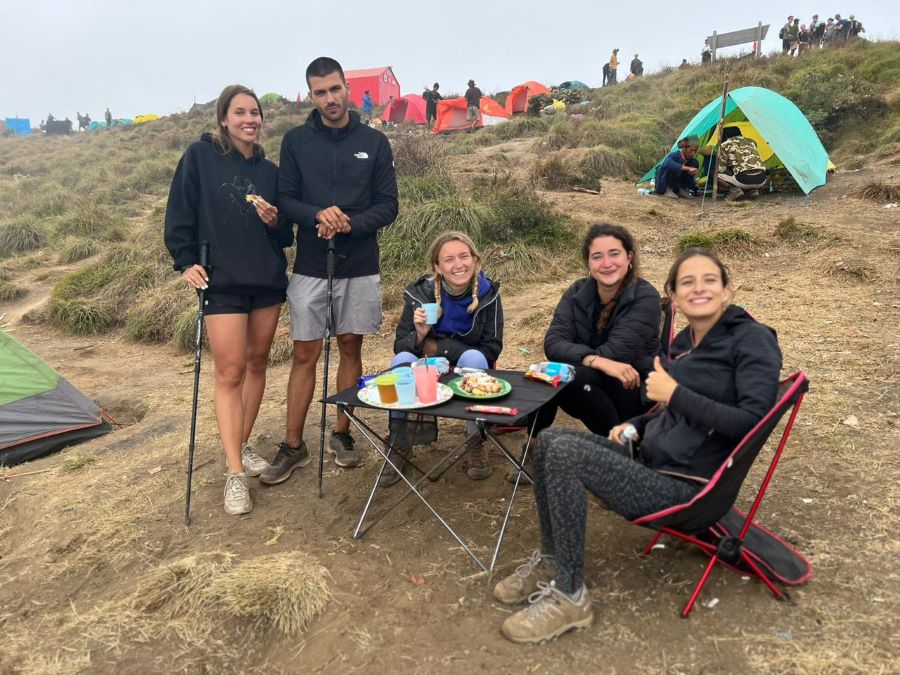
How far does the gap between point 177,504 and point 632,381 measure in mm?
2803

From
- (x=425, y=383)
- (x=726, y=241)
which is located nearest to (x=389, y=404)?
(x=425, y=383)

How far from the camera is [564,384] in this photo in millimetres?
3195

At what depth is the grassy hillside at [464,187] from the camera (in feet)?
28.6

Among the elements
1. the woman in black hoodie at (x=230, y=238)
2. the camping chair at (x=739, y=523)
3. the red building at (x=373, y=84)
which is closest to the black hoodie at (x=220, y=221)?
the woman in black hoodie at (x=230, y=238)

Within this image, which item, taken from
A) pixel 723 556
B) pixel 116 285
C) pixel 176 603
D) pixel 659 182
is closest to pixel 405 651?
pixel 176 603

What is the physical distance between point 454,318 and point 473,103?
19.4 metres

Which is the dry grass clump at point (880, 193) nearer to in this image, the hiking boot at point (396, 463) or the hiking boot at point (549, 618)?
the hiking boot at point (396, 463)

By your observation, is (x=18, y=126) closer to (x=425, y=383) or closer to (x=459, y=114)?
(x=459, y=114)

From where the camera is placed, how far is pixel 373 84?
29.9 m

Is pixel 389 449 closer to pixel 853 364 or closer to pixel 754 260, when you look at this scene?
pixel 853 364

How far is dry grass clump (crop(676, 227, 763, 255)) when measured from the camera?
25.7ft

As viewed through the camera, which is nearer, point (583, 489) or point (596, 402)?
point (583, 489)

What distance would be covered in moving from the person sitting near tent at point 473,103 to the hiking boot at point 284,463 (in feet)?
62.9

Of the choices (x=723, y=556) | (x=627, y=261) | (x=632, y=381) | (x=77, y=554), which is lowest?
(x=77, y=554)
